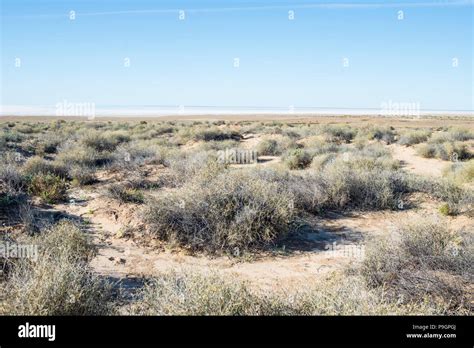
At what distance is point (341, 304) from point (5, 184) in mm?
8953

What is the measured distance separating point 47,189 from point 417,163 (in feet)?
43.8

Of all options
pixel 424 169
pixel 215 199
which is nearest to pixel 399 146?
pixel 424 169

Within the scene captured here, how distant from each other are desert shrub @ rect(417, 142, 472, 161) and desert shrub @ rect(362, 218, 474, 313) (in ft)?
37.3

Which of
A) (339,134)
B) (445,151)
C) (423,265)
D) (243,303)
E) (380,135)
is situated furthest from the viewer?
(339,134)

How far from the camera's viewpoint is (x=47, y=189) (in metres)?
9.59

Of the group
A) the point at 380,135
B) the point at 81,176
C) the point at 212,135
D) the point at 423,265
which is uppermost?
the point at 212,135

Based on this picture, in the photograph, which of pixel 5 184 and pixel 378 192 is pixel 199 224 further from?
pixel 5 184

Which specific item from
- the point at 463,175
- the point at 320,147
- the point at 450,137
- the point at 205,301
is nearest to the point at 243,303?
the point at 205,301

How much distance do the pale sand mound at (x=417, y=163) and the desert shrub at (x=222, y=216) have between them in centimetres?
848

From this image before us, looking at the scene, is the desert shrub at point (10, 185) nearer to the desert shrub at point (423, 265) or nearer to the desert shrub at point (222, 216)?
the desert shrub at point (222, 216)

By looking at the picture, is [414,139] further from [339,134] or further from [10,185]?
[10,185]

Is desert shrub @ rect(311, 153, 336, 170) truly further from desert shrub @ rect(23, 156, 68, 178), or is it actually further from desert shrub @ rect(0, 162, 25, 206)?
desert shrub @ rect(0, 162, 25, 206)

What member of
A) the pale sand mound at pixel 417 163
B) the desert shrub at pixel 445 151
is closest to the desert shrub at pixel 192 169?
the pale sand mound at pixel 417 163

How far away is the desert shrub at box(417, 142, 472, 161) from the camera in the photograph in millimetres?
16516
